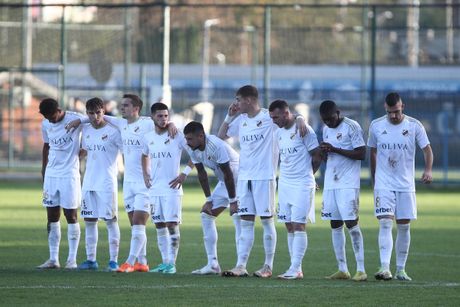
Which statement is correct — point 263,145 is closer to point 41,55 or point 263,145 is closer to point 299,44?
point 41,55

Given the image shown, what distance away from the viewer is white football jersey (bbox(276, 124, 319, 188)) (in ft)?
46.4

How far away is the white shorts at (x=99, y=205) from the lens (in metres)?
14.9

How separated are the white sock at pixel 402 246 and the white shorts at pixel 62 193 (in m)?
4.24

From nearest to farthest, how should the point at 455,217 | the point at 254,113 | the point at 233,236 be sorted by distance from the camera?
the point at 254,113
the point at 233,236
the point at 455,217

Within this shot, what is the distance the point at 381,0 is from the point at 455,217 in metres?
47.5

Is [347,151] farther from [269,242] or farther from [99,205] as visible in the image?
[99,205]

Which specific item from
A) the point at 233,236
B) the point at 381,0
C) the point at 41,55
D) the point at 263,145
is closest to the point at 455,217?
the point at 233,236

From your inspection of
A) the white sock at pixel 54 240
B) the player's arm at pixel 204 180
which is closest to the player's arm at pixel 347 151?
the player's arm at pixel 204 180

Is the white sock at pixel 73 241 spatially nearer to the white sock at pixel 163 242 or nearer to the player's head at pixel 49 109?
the white sock at pixel 163 242

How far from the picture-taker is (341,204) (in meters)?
14.0

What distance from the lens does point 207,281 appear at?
13352mm

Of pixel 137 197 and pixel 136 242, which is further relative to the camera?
pixel 137 197

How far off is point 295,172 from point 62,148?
3.25 meters

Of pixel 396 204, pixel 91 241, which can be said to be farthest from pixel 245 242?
pixel 91 241
